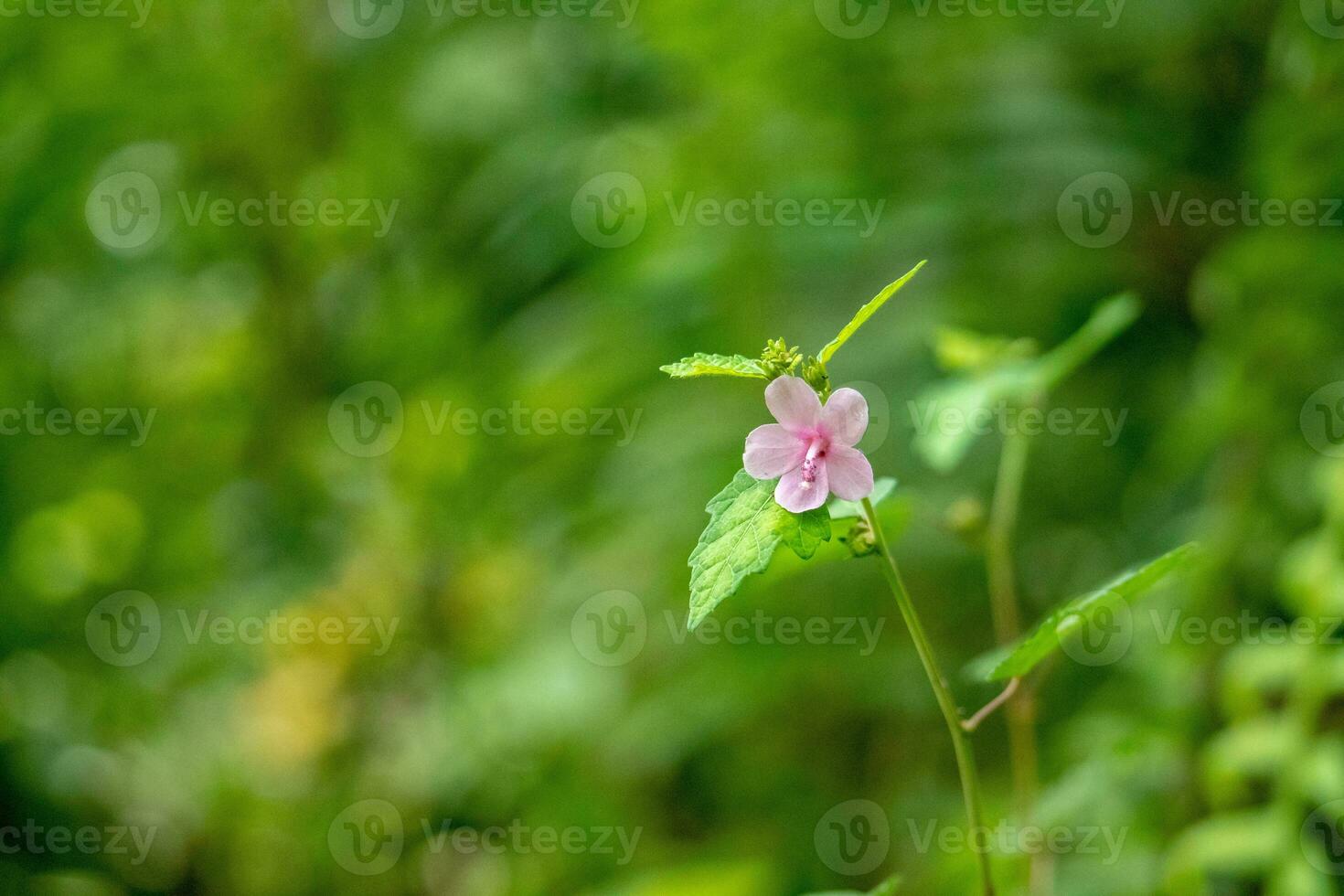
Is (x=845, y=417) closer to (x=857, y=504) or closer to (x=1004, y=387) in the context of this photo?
(x=857, y=504)

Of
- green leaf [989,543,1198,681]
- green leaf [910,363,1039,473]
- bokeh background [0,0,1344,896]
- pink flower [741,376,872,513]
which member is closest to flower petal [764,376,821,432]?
pink flower [741,376,872,513]

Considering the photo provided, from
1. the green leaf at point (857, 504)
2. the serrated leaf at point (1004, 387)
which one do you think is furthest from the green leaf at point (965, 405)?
the green leaf at point (857, 504)

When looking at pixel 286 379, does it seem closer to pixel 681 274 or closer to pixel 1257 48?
pixel 681 274

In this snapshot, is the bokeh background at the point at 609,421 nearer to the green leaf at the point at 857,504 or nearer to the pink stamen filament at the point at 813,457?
the green leaf at the point at 857,504

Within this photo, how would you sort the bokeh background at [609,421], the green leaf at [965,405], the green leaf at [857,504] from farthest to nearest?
1. the bokeh background at [609,421]
2. the green leaf at [965,405]
3. the green leaf at [857,504]

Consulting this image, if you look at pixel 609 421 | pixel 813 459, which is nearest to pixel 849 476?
pixel 813 459
